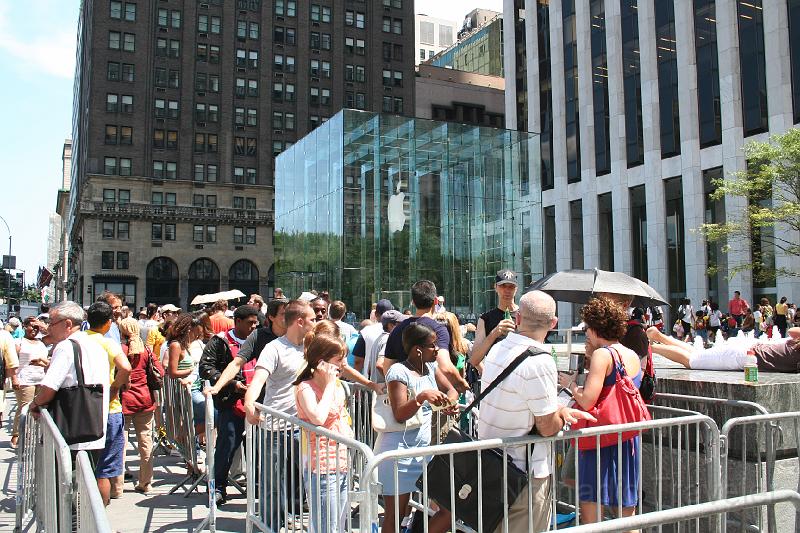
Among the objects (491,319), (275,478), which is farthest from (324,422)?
(491,319)

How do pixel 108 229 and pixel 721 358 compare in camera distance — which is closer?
pixel 721 358

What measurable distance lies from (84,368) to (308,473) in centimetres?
229

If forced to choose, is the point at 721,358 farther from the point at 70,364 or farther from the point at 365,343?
the point at 70,364

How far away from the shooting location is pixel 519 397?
14.3 ft

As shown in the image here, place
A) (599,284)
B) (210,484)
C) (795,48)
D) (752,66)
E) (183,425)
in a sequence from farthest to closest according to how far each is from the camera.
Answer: (752,66)
(795,48)
(183,425)
(599,284)
(210,484)

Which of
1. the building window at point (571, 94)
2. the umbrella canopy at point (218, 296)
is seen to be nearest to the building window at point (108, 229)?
the building window at point (571, 94)

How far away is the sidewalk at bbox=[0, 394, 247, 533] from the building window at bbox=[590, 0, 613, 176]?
130 ft

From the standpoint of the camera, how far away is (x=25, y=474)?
23.5 feet

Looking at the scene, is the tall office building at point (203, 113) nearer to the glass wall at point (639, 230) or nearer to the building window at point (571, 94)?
the building window at point (571, 94)

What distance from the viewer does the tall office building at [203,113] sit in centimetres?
7175

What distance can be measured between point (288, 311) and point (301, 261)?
29.6 m

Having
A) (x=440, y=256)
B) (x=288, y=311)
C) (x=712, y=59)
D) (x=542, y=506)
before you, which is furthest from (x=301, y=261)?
(x=542, y=506)

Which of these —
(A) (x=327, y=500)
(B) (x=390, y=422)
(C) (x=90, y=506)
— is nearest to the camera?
(C) (x=90, y=506)

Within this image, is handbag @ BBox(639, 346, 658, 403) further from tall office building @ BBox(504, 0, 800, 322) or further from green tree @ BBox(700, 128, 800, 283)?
tall office building @ BBox(504, 0, 800, 322)
